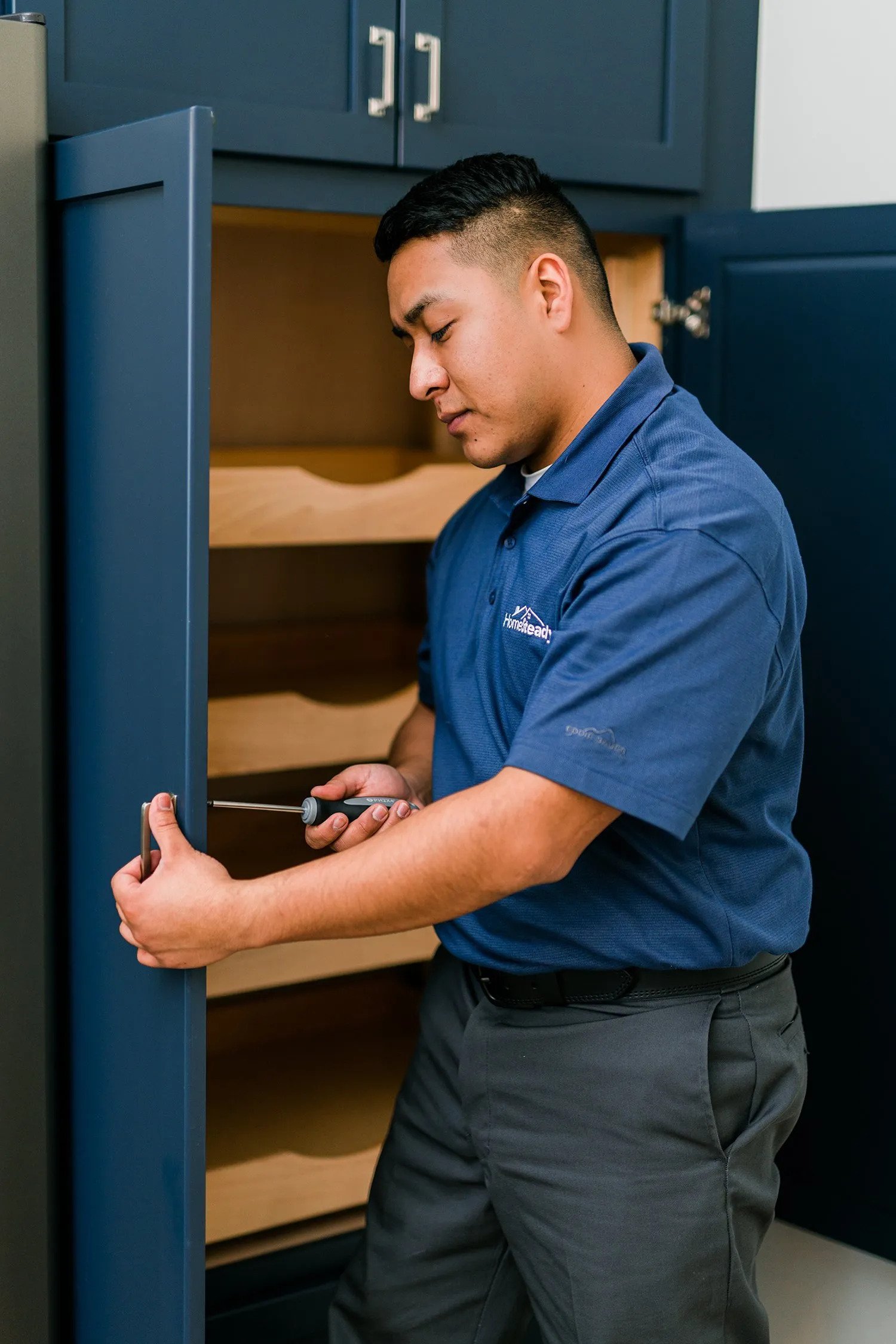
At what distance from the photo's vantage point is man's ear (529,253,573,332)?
4.53ft

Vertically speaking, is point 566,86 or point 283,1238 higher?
point 566,86

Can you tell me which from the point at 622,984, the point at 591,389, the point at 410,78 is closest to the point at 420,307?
the point at 591,389

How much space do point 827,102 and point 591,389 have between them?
825mm

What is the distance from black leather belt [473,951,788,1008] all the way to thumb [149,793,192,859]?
434 millimetres

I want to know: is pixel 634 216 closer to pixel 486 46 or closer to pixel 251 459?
pixel 486 46

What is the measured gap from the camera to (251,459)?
1.94 metres

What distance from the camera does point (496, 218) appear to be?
1.38 metres

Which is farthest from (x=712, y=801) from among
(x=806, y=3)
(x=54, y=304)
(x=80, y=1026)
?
(x=806, y=3)

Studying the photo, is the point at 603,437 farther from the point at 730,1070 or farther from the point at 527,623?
the point at 730,1070

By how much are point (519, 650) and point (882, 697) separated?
1.99 feet

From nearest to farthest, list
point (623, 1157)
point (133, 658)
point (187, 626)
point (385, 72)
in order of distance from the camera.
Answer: point (187, 626)
point (133, 658)
point (623, 1157)
point (385, 72)

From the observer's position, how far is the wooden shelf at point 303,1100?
1.89 meters

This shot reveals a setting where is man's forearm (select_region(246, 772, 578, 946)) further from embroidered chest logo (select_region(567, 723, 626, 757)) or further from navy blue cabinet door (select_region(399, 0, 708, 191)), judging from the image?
navy blue cabinet door (select_region(399, 0, 708, 191))

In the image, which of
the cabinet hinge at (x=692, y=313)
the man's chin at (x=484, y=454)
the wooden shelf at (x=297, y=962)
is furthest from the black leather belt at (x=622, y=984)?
the cabinet hinge at (x=692, y=313)
